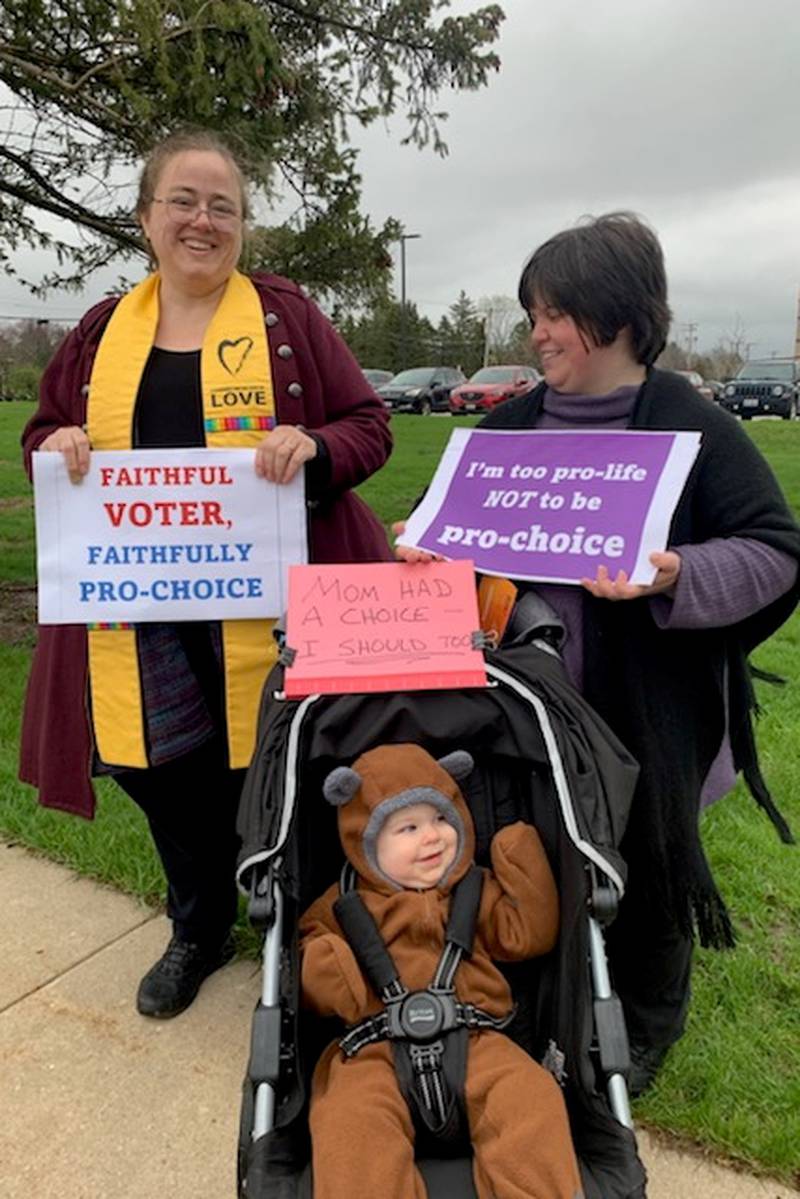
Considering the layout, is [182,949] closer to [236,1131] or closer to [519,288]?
[236,1131]

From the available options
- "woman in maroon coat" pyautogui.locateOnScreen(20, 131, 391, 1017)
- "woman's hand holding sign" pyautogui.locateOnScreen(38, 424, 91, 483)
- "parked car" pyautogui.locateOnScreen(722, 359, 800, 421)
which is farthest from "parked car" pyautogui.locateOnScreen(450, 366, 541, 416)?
"woman's hand holding sign" pyautogui.locateOnScreen(38, 424, 91, 483)

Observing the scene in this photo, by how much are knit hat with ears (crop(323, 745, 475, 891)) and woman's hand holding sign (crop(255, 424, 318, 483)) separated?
0.70 m

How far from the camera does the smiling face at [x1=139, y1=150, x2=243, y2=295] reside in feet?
7.33

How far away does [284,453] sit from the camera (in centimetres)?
223

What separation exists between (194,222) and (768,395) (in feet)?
74.4

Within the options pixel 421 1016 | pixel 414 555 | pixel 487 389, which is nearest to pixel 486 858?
pixel 421 1016

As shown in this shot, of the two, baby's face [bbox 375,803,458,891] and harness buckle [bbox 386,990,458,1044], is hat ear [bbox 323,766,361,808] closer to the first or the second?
baby's face [bbox 375,803,458,891]

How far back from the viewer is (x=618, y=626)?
2037mm

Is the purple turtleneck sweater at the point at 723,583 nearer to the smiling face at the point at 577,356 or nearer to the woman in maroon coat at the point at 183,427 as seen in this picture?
the smiling face at the point at 577,356

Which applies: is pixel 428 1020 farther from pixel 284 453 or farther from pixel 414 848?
pixel 284 453

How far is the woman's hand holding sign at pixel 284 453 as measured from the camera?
2229 mm

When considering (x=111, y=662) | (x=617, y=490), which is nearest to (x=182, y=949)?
(x=111, y=662)

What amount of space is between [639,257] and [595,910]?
1260mm

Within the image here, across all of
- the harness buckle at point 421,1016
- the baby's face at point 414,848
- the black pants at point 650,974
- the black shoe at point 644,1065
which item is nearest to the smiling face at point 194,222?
Result: the baby's face at point 414,848
